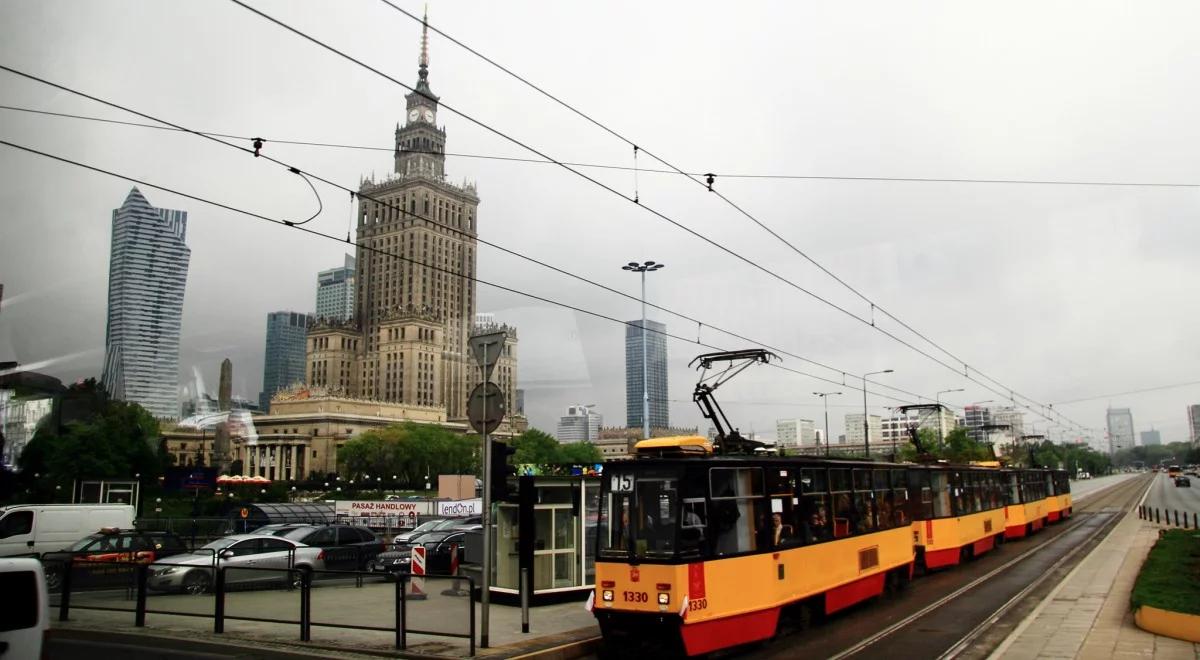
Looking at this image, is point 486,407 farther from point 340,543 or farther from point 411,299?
point 411,299

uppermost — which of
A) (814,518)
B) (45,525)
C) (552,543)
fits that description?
(814,518)

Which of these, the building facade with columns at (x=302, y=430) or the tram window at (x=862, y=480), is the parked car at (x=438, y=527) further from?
the building facade with columns at (x=302, y=430)

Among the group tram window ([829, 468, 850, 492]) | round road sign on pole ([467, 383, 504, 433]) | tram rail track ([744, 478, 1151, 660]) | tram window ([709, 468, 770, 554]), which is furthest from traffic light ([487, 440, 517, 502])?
tram window ([829, 468, 850, 492])

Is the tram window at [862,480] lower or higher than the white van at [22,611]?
higher

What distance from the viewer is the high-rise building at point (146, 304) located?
Result: 81.8 m

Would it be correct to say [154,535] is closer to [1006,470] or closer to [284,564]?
[284,564]

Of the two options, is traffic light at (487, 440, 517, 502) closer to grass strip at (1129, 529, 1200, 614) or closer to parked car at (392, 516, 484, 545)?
grass strip at (1129, 529, 1200, 614)

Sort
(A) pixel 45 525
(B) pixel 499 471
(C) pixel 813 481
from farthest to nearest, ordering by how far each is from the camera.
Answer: (A) pixel 45 525 → (C) pixel 813 481 → (B) pixel 499 471

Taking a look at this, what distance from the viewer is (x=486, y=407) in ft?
41.5

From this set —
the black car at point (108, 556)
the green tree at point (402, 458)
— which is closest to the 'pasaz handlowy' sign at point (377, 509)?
the black car at point (108, 556)

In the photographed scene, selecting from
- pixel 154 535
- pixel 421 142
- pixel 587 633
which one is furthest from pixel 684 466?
pixel 421 142

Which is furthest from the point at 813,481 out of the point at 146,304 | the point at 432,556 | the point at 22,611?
the point at 146,304

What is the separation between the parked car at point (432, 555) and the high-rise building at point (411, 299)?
424 feet

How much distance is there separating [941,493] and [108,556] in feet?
71.7
